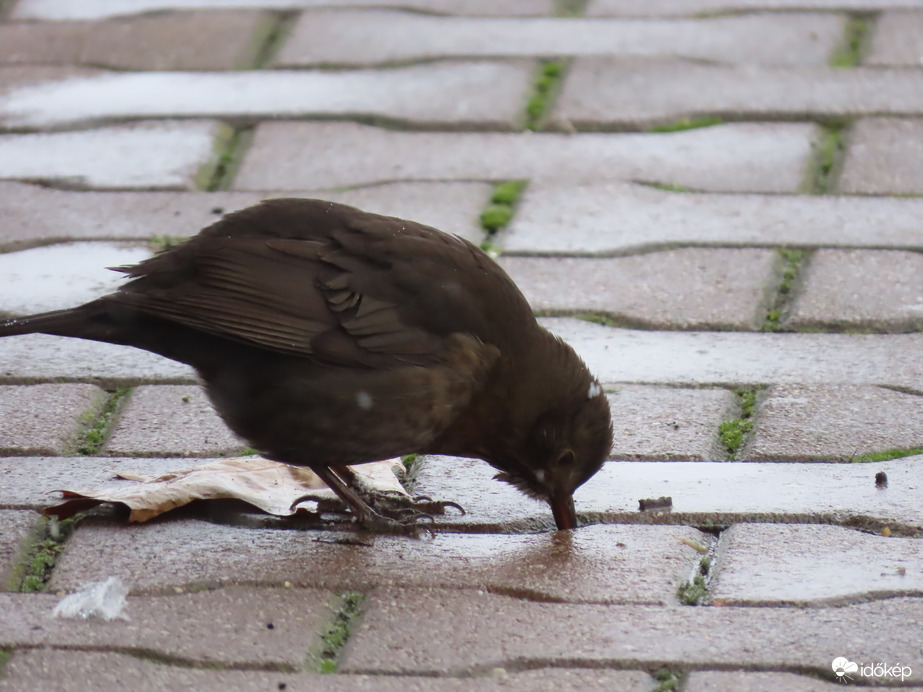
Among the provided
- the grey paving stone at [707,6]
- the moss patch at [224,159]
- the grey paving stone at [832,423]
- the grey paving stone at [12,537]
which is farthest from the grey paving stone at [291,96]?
the grey paving stone at [12,537]

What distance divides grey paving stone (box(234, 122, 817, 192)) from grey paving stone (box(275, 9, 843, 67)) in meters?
0.86

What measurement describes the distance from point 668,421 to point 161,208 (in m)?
2.20

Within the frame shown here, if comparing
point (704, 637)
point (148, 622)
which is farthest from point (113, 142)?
point (704, 637)

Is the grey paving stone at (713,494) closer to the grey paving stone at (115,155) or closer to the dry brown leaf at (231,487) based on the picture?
the dry brown leaf at (231,487)

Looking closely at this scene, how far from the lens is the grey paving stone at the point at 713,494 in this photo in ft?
10.8

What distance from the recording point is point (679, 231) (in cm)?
495

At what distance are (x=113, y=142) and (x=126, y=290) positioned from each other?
8.42 feet

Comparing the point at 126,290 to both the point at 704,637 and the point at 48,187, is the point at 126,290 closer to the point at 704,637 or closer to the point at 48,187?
the point at 704,637

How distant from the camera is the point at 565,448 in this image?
11.1 feet

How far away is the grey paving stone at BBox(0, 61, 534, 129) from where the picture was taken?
602 centimetres

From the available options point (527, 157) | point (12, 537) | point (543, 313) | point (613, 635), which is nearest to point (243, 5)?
point (527, 157)

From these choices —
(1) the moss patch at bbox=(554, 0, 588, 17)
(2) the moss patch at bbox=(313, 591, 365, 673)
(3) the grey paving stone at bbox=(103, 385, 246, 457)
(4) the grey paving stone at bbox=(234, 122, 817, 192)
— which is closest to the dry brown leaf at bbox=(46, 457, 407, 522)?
(3) the grey paving stone at bbox=(103, 385, 246, 457)

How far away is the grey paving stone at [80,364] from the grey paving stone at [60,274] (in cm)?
12

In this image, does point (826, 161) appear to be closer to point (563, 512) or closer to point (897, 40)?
point (897, 40)
